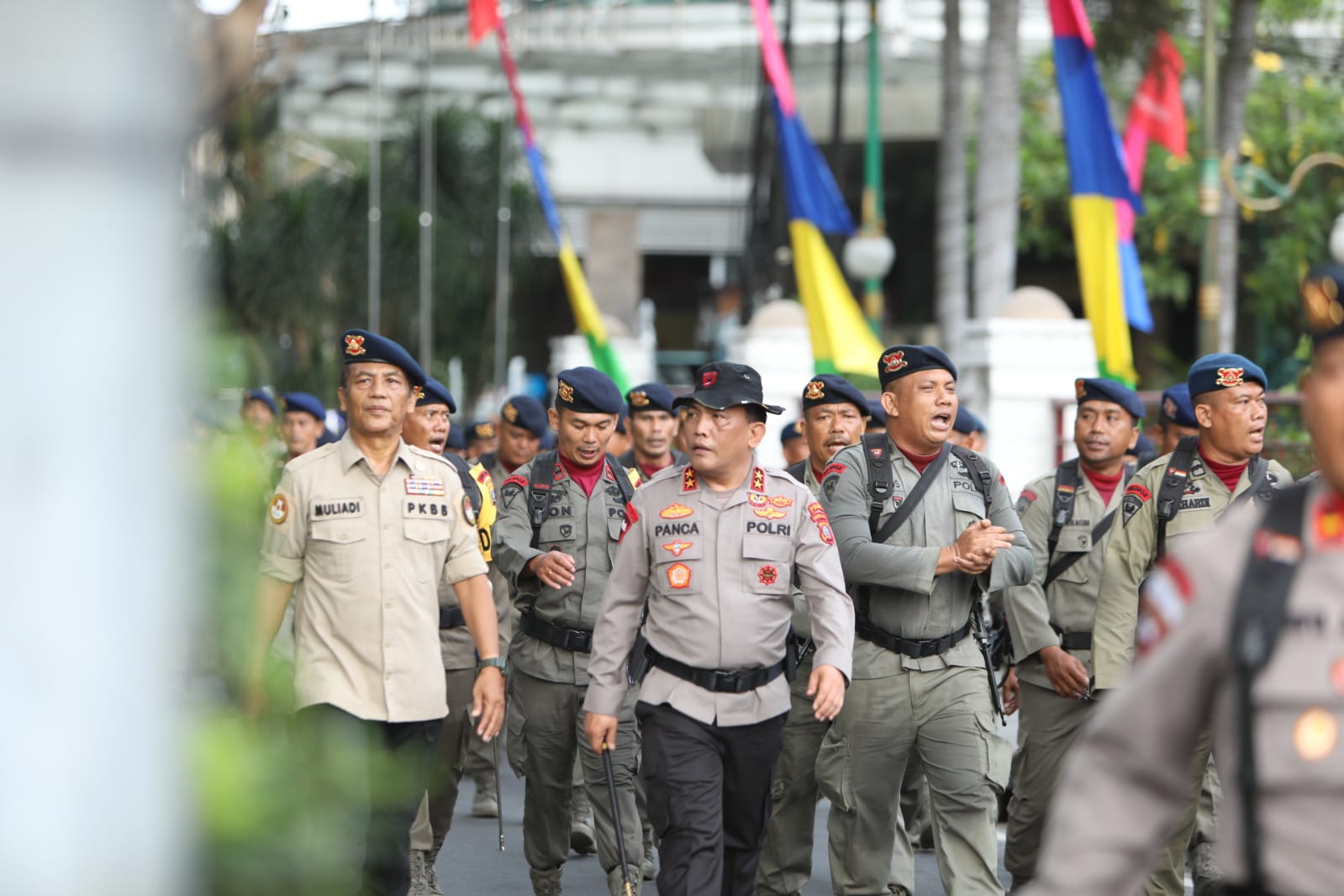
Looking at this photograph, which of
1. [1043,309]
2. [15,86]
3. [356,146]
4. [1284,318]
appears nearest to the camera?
[15,86]

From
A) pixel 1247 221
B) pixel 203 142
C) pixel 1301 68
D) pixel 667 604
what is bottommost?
pixel 667 604

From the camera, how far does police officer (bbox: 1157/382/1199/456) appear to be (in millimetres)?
8125

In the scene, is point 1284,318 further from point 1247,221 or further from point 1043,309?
point 1043,309

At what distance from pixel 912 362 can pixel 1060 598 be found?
1.69 meters

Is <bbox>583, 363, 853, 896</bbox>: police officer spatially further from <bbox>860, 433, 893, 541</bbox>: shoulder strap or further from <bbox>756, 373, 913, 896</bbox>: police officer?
<bbox>756, 373, 913, 896</bbox>: police officer

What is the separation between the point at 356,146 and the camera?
120ft

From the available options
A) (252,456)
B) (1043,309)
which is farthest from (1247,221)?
(252,456)

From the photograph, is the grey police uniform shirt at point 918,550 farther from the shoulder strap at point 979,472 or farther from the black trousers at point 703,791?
the black trousers at point 703,791

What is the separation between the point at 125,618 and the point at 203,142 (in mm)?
422

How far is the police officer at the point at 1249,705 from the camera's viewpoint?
233 cm

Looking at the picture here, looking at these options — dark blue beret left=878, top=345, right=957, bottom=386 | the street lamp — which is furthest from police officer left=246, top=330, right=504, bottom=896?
the street lamp

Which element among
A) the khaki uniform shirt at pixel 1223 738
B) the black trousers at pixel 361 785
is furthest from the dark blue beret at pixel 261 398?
the khaki uniform shirt at pixel 1223 738

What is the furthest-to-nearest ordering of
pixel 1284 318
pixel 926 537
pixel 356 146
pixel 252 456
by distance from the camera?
pixel 356 146, pixel 1284 318, pixel 926 537, pixel 252 456

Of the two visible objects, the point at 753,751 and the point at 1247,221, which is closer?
the point at 753,751
